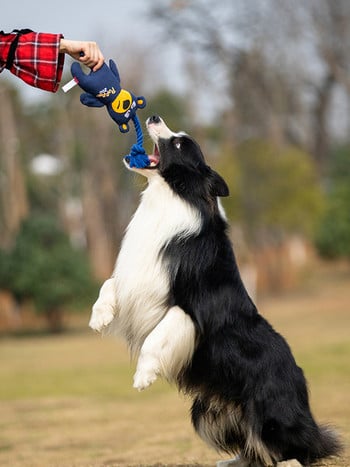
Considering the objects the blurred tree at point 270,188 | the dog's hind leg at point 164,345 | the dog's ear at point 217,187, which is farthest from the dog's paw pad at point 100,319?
the blurred tree at point 270,188

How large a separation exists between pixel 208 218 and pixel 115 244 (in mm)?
37630

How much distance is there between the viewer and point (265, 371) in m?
5.13

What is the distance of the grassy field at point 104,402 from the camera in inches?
299

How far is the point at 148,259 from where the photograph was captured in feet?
17.3

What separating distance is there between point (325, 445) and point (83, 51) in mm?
2713

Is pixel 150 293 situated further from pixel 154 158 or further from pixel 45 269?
pixel 45 269

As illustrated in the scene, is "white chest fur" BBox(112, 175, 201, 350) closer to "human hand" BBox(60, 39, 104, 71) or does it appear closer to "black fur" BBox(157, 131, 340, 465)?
"black fur" BBox(157, 131, 340, 465)

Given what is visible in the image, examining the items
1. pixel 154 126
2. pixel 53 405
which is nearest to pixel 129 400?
pixel 53 405

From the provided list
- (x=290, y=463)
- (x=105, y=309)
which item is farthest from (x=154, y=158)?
(x=290, y=463)

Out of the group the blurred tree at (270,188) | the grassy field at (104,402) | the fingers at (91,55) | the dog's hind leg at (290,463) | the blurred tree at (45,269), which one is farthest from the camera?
the blurred tree at (270,188)

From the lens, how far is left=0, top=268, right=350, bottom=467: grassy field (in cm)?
760

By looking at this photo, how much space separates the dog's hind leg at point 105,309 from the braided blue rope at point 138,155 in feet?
2.39

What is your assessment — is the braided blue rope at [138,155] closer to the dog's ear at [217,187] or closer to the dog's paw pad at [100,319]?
the dog's ear at [217,187]

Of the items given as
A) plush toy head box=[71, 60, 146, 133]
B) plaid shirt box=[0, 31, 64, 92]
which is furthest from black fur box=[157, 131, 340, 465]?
plaid shirt box=[0, 31, 64, 92]
